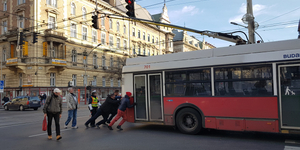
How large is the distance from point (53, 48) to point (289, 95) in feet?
118

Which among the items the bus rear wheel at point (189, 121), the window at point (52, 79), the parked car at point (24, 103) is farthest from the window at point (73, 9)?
the bus rear wheel at point (189, 121)

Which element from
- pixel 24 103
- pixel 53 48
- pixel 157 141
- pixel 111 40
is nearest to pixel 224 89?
pixel 157 141

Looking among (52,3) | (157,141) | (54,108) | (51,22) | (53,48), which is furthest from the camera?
(53,48)

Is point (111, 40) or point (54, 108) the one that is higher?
point (111, 40)

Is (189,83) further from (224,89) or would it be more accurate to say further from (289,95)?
(289,95)

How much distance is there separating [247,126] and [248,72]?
5.30ft

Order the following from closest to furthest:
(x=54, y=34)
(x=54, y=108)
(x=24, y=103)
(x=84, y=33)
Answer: (x=54, y=108), (x=24, y=103), (x=54, y=34), (x=84, y=33)

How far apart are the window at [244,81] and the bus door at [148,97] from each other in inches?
88.2

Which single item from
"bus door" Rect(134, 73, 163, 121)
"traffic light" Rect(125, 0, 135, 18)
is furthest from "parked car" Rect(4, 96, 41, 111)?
"bus door" Rect(134, 73, 163, 121)

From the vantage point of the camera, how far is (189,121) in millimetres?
8906

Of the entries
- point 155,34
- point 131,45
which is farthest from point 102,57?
point 155,34

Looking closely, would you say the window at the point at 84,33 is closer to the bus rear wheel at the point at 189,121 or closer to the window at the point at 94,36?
the window at the point at 94,36

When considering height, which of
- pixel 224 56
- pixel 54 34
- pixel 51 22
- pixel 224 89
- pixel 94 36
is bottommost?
pixel 224 89

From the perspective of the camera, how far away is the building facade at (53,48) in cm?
3556
